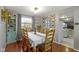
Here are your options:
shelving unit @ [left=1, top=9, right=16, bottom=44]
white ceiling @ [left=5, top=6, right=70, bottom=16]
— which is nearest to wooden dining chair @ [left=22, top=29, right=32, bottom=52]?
shelving unit @ [left=1, top=9, right=16, bottom=44]

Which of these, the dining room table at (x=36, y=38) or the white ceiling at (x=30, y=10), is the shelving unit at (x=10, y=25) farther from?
the dining room table at (x=36, y=38)

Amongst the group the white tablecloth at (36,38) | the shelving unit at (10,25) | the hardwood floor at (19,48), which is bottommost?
the hardwood floor at (19,48)

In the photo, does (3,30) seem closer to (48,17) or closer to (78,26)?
(48,17)

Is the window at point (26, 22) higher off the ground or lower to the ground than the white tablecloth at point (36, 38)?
higher

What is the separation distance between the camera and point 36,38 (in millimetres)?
1736

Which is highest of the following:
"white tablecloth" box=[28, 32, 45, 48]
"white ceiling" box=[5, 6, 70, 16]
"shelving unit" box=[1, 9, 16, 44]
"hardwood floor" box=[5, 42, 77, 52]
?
"white ceiling" box=[5, 6, 70, 16]

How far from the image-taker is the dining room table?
171 centimetres

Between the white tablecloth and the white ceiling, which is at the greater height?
the white ceiling

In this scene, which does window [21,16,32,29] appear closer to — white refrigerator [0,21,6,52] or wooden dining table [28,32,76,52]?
wooden dining table [28,32,76,52]

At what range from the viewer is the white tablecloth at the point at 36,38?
1.71 metres

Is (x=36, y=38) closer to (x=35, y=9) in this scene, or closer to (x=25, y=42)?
(x=25, y=42)

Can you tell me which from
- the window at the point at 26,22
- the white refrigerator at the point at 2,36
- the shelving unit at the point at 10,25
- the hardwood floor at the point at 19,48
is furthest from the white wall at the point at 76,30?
the white refrigerator at the point at 2,36

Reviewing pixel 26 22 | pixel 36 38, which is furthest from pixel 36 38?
pixel 26 22
